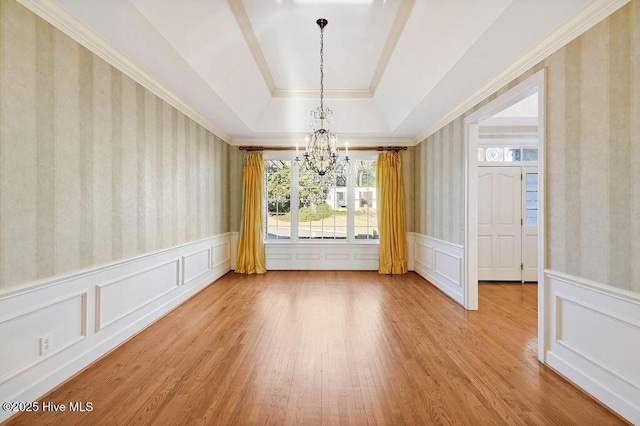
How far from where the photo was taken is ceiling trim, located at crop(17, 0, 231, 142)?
2.07 meters

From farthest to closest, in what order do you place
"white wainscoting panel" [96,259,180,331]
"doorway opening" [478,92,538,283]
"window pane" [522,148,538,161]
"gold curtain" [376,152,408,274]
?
"gold curtain" [376,152,408,274] → "window pane" [522,148,538,161] → "doorway opening" [478,92,538,283] → "white wainscoting panel" [96,259,180,331]

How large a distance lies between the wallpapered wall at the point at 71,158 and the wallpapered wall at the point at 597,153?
3.90 meters

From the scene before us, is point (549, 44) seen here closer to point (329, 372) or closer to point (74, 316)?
point (329, 372)

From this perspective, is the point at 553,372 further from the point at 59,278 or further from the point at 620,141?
the point at 59,278

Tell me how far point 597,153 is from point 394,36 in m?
2.34

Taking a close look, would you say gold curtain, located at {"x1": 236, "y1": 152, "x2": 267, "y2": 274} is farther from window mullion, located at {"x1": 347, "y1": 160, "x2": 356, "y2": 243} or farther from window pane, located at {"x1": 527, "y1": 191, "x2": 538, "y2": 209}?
window pane, located at {"x1": 527, "y1": 191, "x2": 538, "y2": 209}

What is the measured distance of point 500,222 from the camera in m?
5.34

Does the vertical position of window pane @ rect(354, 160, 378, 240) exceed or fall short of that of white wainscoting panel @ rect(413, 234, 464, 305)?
it exceeds it

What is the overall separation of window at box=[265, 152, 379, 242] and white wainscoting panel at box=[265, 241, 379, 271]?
0.68ft

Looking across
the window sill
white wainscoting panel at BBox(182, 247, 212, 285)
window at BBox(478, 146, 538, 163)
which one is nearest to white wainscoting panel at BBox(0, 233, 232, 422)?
white wainscoting panel at BBox(182, 247, 212, 285)

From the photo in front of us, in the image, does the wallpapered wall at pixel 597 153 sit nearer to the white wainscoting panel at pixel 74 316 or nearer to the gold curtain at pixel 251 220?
the white wainscoting panel at pixel 74 316

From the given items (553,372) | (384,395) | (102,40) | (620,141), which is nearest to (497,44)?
(620,141)

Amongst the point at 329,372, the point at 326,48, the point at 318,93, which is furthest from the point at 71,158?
the point at 318,93

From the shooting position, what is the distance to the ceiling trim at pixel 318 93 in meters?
4.96
